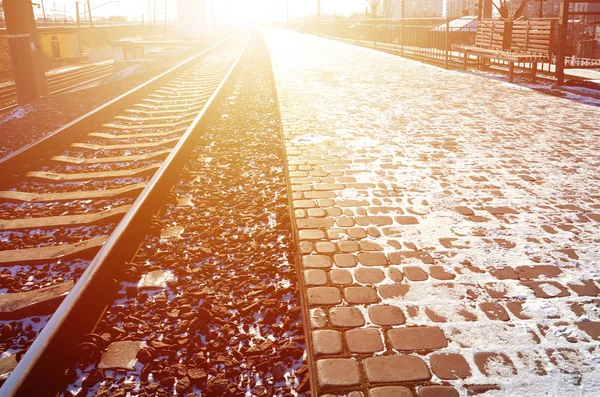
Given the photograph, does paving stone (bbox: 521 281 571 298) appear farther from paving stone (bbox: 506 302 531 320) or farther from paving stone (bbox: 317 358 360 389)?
paving stone (bbox: 317 358 360 389)

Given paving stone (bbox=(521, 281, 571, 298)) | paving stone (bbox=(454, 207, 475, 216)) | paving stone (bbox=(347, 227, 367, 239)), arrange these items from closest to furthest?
paving stone (bbox=(521, 281, 571, 298)), paving stone (bbox=(347, 227, 367, 239)), paving stone (bbox=(454, 207, 475, 216))

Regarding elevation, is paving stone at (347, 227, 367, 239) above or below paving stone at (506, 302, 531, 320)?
above

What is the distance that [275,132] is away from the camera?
777 cm

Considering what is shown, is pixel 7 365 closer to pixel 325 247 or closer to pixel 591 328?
pixel 325 247

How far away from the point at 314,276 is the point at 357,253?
0.43 metres

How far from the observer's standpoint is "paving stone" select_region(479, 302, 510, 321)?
253 centimetres

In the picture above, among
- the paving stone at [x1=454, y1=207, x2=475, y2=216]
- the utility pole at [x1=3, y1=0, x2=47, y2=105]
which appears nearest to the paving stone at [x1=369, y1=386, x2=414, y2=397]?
the paving stone at [x1=454, y1=207, x2=475, y2=216]

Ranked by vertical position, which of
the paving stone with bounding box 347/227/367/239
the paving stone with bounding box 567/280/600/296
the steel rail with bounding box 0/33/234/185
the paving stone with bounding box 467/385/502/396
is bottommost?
the paving stone with bounding box 467/385/502/396

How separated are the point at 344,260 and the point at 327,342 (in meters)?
0.91

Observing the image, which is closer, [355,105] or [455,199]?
[455,199]

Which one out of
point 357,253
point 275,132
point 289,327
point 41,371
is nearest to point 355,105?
point 275,132

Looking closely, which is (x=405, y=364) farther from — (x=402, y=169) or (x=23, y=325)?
(x=402, y=169)

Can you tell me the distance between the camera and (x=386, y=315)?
2.58m

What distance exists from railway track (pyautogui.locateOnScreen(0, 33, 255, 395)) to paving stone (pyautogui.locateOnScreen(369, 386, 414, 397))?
1.43 meters
